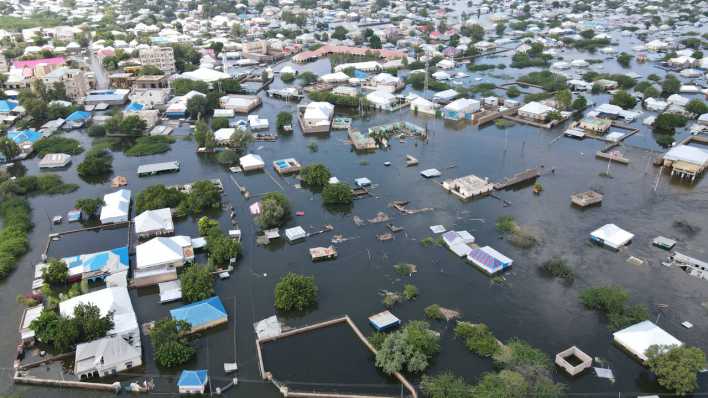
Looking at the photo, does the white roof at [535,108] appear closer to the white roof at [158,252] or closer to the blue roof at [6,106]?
the white roof at [158,252]

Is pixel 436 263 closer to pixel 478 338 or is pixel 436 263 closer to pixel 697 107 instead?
pixel 478 338

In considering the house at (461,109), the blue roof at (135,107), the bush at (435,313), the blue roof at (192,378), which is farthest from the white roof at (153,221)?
the house at (461,109)

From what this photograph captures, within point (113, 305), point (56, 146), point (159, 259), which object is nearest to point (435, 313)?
point (159, 259)

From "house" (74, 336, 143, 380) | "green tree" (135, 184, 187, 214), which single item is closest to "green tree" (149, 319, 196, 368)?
"house" (74, 336, 143, 380)

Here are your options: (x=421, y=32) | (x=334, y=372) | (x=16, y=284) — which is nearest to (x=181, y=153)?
(x=16, y=284)

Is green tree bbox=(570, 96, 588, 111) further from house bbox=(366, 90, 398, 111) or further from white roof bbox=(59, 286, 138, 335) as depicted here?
white roof bbox=(59, 286, 138, 335)
